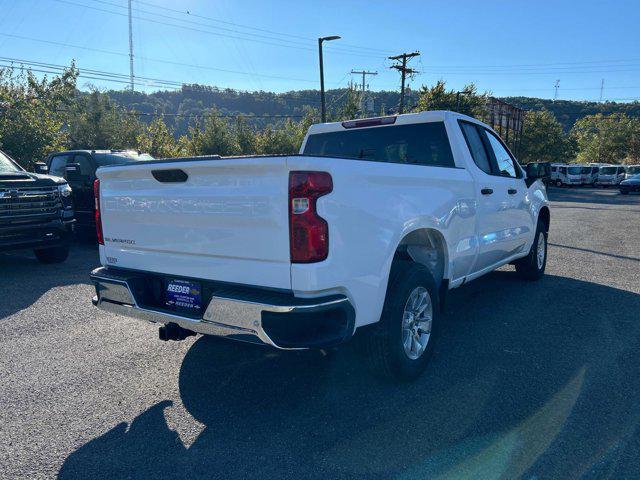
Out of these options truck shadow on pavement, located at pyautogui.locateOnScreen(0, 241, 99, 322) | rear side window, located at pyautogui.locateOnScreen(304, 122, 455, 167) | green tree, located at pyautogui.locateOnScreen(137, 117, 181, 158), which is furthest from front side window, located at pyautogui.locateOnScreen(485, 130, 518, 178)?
green tree, located at pyautogui.locateOnScreen(137, 117, 181, 158)

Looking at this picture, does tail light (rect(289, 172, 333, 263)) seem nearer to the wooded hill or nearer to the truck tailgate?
the truck tailgate

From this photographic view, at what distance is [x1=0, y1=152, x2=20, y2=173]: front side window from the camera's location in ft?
26.0

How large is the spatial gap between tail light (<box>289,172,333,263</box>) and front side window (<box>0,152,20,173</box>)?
273 inches

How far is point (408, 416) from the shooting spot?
3213mm

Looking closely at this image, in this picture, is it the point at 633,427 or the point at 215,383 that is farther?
the point at 215,383

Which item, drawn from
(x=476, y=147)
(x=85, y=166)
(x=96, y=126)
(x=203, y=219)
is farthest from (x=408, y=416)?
(x=96, y=126)

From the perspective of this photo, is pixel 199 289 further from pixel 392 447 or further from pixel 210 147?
pixel 210 147

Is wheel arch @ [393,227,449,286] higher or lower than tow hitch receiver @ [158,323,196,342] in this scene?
higher

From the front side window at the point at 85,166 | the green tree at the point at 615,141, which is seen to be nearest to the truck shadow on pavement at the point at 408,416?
the front side window at the point at 85,166

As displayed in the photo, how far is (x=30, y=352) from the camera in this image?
4.32 m

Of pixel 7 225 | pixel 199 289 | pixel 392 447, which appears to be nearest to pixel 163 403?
pixel 199 289

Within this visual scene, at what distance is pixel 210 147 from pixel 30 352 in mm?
35601

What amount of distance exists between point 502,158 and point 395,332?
323 centimetres

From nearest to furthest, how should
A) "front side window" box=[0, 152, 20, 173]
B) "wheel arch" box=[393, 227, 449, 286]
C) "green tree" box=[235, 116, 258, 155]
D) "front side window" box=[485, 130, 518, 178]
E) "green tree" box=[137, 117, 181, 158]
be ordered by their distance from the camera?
1. "wheel arch" box=[393, 227, 449, 286]
2. "front side window" box=[485, 130, 518, 178]
3. "front side window" box=[0, 152, 20, 173]
4. "green tree" box=[137, 117, 181, 158]
5. "green tree" box=[235, 116, 258, 155]
